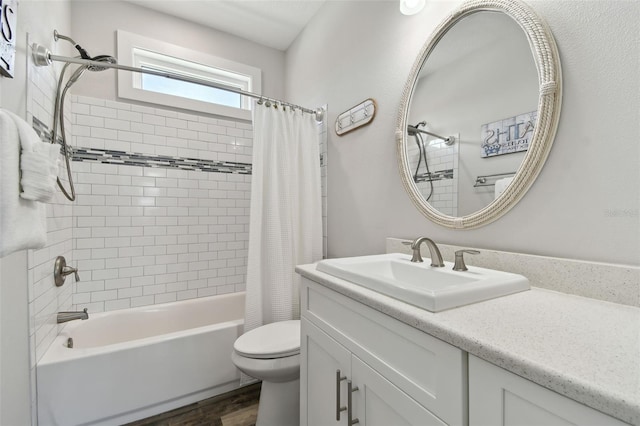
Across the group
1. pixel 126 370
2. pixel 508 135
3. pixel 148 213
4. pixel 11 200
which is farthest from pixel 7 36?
pixel 508 135

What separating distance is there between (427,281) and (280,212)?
1.09 metres

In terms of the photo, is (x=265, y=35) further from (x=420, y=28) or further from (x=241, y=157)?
(x=420, y=28)

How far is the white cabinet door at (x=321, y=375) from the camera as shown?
910 mm

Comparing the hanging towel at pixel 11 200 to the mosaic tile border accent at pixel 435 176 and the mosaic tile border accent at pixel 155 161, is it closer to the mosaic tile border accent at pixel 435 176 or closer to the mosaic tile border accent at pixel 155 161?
the mosaic tile border accent at pixel 155 161

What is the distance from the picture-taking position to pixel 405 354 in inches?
26.8

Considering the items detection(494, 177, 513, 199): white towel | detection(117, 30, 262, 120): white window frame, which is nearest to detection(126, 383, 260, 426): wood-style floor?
detection(494, 177, 513, 199): white towel

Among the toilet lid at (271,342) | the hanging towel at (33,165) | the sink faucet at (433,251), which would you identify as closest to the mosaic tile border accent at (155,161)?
the hanging towel at (33,165)

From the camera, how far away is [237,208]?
248 cm

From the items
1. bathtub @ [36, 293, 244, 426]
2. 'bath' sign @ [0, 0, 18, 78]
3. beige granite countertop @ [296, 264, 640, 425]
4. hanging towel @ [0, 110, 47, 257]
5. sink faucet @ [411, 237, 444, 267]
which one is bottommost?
bathtub @ [36, 293, 244, 426]

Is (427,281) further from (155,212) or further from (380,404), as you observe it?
(155,212)

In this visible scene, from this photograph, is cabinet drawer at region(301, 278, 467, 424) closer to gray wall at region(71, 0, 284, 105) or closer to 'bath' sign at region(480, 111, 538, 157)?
'bath' sign at region(480, 111, 538, 157)

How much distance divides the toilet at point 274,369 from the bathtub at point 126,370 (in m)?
0.41

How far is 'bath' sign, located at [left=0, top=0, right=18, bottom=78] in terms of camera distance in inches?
38.1

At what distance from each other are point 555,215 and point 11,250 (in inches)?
64.2
